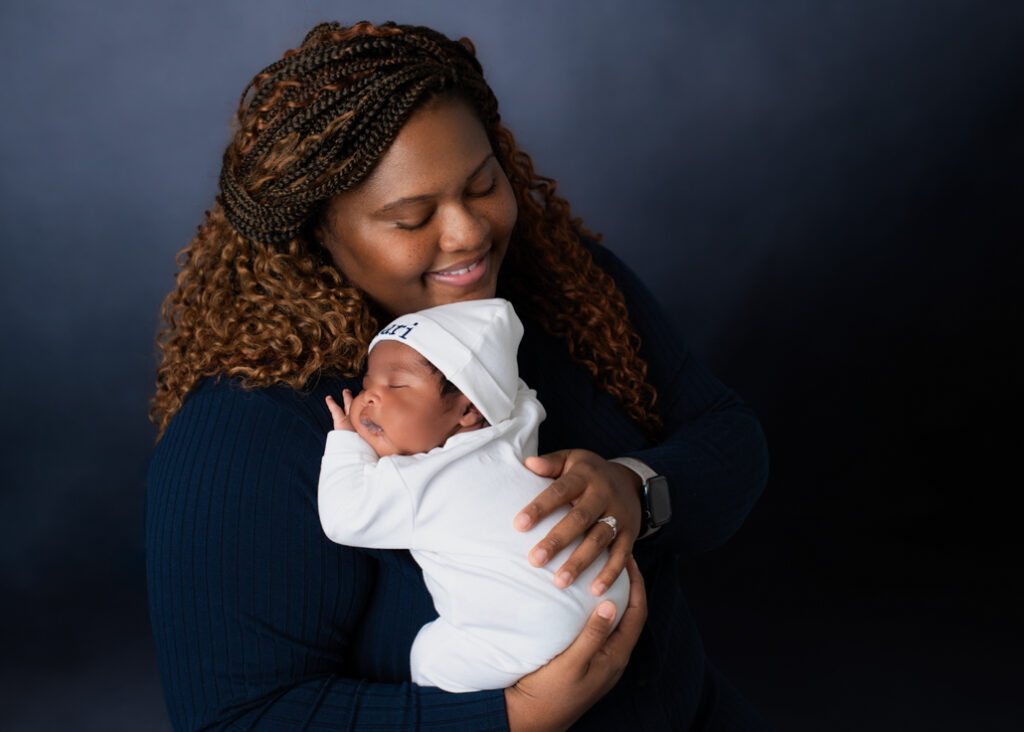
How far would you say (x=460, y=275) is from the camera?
201 cm

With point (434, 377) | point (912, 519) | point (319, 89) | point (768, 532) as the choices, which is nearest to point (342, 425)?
point (434, 377)

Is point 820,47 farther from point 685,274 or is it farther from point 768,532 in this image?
point 768,532

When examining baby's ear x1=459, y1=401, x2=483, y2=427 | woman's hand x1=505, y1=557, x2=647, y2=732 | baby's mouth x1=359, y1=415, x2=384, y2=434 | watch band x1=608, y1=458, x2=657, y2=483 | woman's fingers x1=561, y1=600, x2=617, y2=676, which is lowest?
woman's hand x1=505, y1=557, x2=647, y2=732

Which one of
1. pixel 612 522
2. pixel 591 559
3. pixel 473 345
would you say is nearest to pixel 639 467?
pixel 612 522

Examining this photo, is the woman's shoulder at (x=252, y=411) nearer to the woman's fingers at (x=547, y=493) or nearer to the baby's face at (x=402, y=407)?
the baby's face at (x=402, y=407)

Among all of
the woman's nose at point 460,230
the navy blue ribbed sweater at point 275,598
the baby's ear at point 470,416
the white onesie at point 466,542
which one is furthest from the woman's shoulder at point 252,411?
the woman's nose at point 460,230

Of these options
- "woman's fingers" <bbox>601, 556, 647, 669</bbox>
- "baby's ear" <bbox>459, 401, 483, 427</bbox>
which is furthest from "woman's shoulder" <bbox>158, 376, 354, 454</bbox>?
"woman's fingers" <bbox>601, 556, 647, 669</bbox>

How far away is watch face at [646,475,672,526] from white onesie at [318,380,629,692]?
0.85ft

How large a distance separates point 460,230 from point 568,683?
819 millimetres

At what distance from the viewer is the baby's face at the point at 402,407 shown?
1829 millimetres

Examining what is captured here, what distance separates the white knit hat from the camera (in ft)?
5.97

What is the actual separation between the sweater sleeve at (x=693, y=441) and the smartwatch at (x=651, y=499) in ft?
0.18

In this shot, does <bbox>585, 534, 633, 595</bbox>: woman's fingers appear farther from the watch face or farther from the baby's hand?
the baby's hand

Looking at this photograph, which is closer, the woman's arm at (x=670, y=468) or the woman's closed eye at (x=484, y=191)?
the woman's arm at (x=670, y=468)
